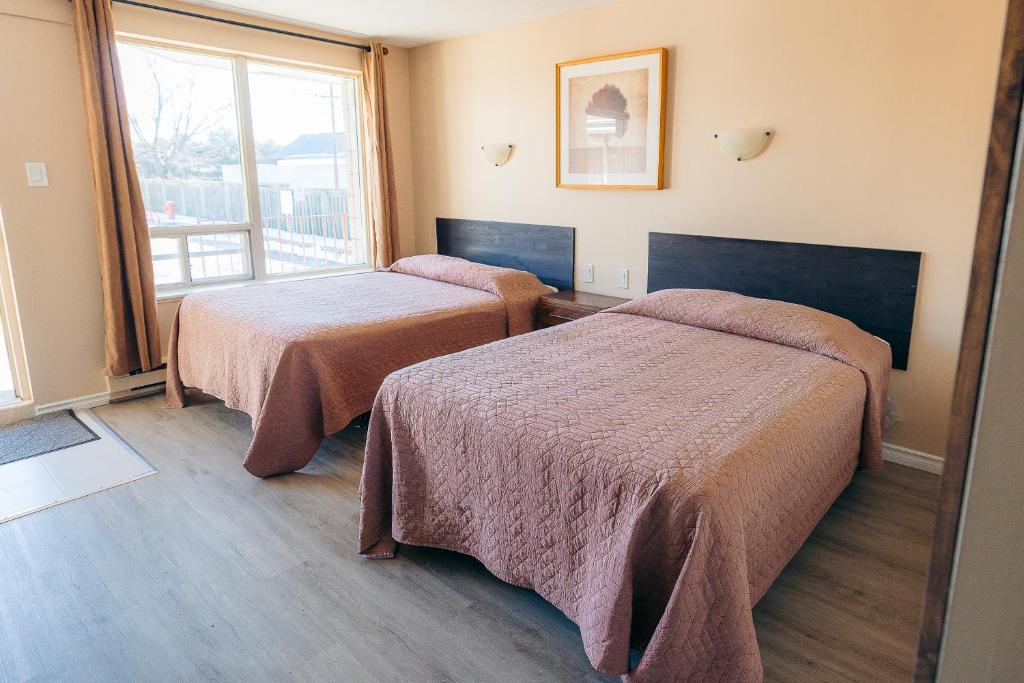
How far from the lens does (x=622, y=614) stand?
1509 millimetres

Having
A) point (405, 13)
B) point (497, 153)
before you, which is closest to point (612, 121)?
point (497, 153)

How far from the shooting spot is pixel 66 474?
2773 millimetres

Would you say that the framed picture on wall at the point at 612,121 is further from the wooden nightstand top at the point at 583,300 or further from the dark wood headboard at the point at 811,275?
the wooden nightstand top at the point at 583,300

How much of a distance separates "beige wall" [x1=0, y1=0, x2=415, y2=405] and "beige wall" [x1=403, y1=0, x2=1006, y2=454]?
2.46m

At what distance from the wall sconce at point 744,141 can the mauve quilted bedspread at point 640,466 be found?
2.88 feet

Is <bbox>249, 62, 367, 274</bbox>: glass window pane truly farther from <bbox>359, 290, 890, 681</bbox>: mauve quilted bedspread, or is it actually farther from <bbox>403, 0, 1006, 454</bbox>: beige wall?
<bbox>359, 290, 890, 681</bbox>: mauve quilted bedspread

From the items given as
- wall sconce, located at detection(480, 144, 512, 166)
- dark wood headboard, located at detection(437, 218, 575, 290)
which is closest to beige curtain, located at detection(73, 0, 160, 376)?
dark wood headboard, located at detection(437, 218, 575, 290)

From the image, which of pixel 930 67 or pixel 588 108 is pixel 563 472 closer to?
pixel 930 67

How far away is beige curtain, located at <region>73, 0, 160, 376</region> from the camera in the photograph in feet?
10.7

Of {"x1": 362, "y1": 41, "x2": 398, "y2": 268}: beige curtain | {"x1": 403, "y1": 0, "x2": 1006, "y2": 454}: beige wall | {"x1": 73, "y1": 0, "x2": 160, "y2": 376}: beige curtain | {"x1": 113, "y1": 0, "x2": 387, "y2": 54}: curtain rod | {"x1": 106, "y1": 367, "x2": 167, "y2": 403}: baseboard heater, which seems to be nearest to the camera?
{"x1": 403, "y1": 0, "x2": 1006, "y2": 454}: beige wall

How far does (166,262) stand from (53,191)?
28.9 inches

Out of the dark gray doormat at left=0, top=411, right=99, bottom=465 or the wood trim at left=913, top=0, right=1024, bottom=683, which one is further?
the dark gray doormat at left=0, top=411, right=99, bottom=465

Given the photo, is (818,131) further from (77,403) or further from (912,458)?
(77,403)

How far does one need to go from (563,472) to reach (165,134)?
3.45 meters
